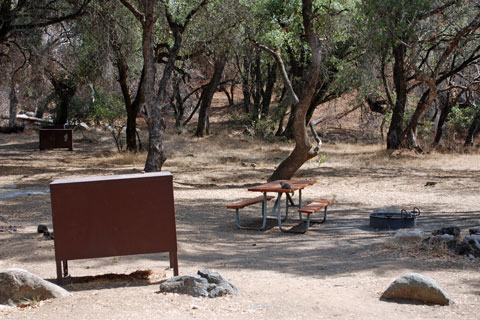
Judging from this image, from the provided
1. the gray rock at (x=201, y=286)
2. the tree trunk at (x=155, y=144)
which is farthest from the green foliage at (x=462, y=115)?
the gray rock at (x=201, y=286)

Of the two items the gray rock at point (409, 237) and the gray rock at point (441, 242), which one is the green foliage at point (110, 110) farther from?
the gray rock at point (441, 242)

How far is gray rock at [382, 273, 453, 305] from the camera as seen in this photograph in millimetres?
4414

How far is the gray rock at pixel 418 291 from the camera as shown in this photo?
14.5 ft

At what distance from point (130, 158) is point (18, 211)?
8.25 meters

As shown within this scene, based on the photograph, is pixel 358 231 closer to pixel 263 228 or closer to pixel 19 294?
pixel 263 228

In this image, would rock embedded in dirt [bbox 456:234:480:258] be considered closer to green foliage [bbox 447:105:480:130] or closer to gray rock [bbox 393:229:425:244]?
gray rock [bbox 393:229:425:244]

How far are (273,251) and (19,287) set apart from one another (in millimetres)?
3493

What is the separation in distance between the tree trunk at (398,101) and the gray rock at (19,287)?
17.6 meters

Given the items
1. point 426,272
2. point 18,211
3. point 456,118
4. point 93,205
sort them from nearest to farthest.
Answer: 1. point 93,205
2. point 426,272
3. point 18,211
4. point 456,118

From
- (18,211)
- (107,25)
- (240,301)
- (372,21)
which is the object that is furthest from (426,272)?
(107,25)

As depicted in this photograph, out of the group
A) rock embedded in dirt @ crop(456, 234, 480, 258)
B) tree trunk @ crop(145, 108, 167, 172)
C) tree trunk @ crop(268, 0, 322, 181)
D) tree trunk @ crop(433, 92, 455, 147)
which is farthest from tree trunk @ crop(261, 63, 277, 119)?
rock embedded in dirt @ crop(456, 234, 480, 258)

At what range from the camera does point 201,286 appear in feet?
15.2

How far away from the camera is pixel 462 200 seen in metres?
11.0

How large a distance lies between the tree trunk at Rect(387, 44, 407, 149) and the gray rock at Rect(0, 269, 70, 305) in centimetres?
1764
